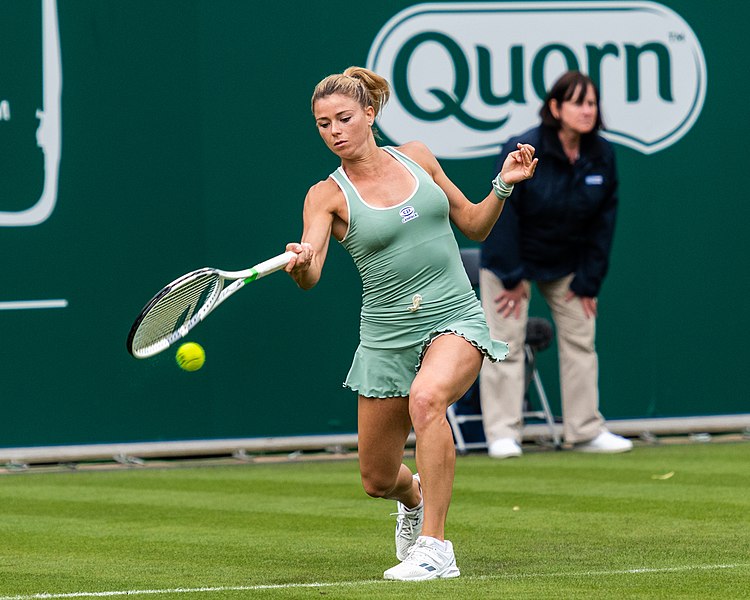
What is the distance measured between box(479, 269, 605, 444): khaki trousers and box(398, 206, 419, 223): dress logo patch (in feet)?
13.1

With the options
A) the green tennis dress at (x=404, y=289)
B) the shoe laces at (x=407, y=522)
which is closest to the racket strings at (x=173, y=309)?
the green tennis dress at (x=404, y=289)

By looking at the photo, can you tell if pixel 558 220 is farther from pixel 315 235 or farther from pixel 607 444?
pixel 315 235

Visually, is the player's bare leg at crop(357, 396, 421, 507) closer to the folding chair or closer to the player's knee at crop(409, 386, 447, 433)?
the player's knee at crop(409, 386, 447, 433)

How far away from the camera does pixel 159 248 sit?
10.0 metres

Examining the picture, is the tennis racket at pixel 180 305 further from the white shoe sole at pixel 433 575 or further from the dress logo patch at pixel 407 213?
the white shoe sole at pixel 433 575

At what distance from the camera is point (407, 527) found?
238 inches

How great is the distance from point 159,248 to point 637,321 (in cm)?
322

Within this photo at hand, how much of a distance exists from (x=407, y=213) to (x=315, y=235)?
1.18 ft

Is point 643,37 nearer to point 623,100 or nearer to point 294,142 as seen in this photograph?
point 623,100

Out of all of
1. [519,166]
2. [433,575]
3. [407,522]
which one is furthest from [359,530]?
[519,166]

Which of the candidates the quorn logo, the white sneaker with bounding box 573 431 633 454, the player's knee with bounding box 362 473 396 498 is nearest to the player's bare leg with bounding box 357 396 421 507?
the player's knee with bounding box 362 473 396 498

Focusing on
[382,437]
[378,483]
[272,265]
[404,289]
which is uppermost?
[272,265]

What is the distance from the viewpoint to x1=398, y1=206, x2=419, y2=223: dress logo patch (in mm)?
5758

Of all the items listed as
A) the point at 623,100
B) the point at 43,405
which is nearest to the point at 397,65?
the point at 623,100
